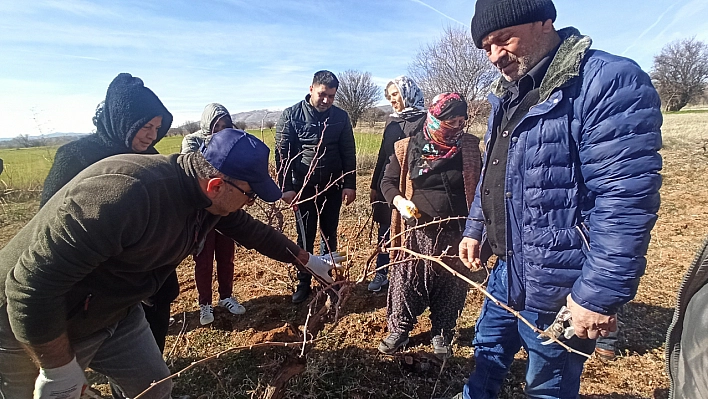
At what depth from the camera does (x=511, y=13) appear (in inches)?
52.8

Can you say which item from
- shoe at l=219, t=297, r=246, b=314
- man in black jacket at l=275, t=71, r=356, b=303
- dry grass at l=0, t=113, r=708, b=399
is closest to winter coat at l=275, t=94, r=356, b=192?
man in black jacket at l=275, t=71, r=356, b=303

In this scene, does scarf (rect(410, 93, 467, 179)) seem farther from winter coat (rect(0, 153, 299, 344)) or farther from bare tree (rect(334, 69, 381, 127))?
bare tree (rect(334, 69, 381, 127))

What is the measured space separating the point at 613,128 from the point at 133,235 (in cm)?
157

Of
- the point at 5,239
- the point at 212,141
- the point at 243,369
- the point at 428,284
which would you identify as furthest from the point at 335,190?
the point at 5,239

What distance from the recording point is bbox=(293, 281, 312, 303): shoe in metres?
3.51

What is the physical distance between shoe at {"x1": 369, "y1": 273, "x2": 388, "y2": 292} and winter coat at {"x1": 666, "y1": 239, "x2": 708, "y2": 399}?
2.82 metres

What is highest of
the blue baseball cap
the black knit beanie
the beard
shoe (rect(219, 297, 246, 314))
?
the black knit beanie

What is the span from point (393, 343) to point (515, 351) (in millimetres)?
977

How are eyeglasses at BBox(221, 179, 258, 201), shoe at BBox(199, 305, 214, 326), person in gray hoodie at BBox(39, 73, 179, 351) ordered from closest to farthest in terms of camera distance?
1. eyeglasses at BBox(221, 179, 258, 201)
2. person in gray hoodie at BBox(39, 73, 179, 351)
3. shoe at BBox(199, 305, 214, 326)

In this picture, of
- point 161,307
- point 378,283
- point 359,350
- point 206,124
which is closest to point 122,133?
point 206,124

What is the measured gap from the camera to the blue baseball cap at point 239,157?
1.31 m

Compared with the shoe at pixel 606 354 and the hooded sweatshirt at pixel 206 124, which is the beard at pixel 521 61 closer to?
the hooded sweatshirt at pixel 206 124

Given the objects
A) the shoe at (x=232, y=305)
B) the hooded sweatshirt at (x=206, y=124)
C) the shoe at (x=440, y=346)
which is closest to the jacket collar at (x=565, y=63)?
the shoe at (x=440, y=346)

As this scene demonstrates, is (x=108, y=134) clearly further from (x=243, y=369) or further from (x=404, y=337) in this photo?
(x=404, y=337)
